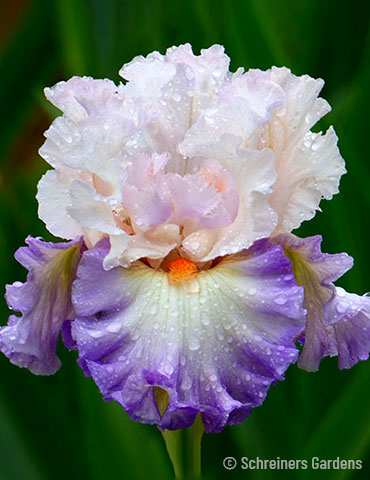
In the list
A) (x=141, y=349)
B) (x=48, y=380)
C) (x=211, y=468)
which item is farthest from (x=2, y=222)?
(x=141, y=349)

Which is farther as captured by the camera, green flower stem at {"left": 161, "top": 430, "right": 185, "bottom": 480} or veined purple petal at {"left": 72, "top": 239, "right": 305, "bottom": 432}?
green flower stem at {"left": 161, "top": 430, "right": 185, "bottom": 480}

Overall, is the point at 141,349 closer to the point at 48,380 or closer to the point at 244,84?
the point at 244,84

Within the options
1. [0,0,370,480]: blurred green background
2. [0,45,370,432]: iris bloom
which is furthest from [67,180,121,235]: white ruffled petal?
[0,0,370,480]: blurred green background

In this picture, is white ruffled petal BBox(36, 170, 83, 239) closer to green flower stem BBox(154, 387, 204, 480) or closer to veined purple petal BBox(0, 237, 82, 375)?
veined purple petal BBox(0, 237, 82, 375)

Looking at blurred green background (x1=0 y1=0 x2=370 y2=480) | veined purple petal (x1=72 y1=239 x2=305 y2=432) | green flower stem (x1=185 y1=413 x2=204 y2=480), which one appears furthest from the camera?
blurred green background (x1=0 y1=0 x2=370 y2=480)

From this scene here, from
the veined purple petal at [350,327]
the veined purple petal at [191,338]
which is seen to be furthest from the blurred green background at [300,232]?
Result: the veined purple petal at [191,338]

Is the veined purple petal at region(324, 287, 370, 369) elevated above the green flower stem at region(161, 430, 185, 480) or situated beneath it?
elevated above

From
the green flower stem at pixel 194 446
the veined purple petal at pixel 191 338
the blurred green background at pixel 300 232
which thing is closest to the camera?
the veined purple petal at pixel 191 338

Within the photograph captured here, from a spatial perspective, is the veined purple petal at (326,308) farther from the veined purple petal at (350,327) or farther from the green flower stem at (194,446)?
the green flower stem at (194,446)

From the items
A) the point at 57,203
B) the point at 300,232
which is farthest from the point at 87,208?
the point at 300,232
